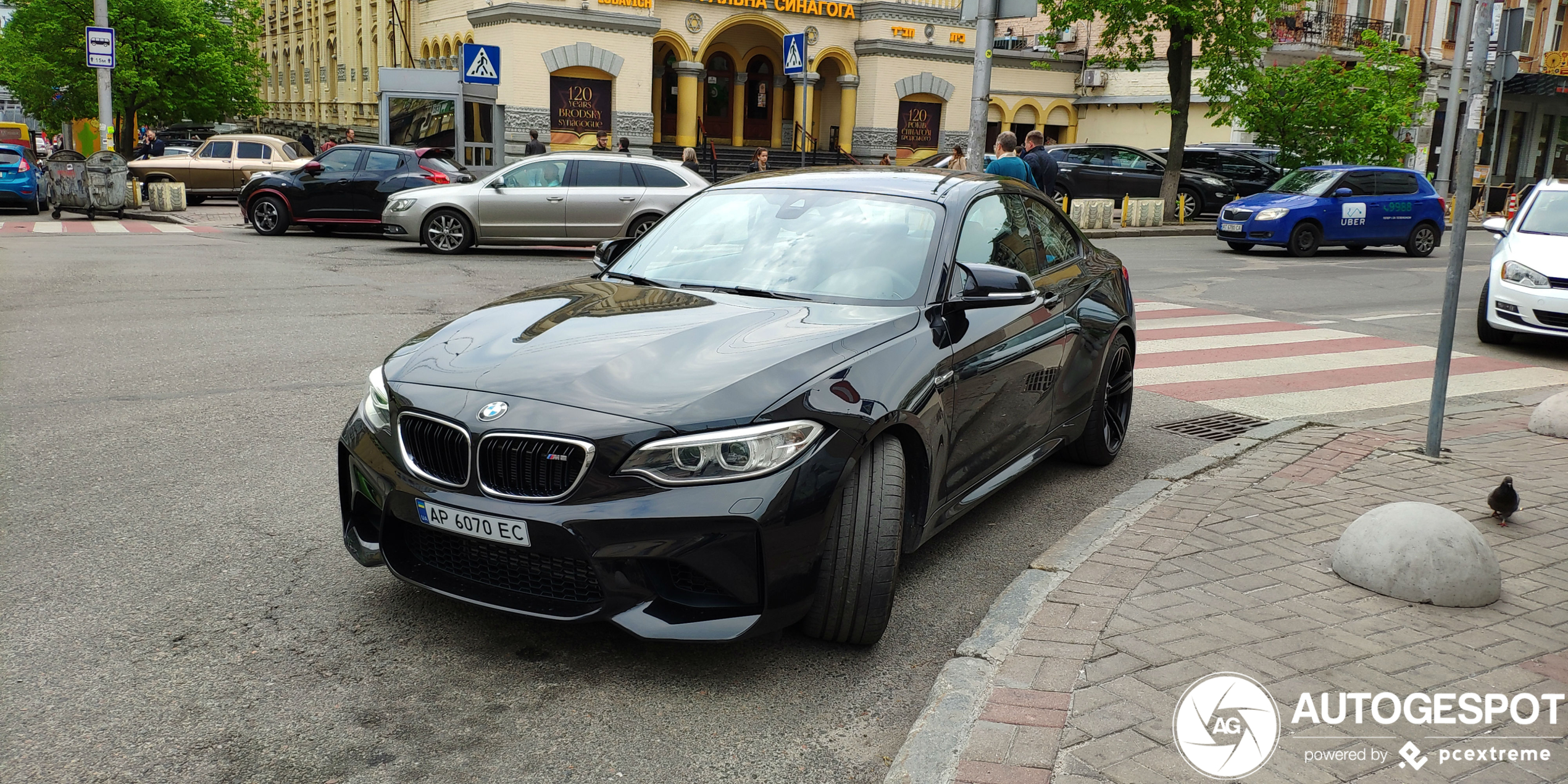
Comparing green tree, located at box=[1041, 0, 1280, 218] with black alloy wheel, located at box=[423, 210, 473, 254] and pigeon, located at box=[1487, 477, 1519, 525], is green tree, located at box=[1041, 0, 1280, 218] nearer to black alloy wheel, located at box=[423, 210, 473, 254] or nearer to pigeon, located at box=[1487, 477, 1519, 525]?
black alloy wheel, located at box=[423, 210, 473, 254]

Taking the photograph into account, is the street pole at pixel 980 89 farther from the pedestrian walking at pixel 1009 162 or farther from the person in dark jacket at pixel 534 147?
the person in dark jacket at pixel 534 147

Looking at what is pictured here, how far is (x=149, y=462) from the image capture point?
19.0ft

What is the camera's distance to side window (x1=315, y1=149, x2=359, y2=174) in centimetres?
1959

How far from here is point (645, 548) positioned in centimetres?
338

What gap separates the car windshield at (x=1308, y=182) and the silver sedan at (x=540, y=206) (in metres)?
11.1

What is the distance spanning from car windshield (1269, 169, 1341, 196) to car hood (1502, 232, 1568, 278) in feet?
32.5

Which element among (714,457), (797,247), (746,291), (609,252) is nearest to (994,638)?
(714,457)

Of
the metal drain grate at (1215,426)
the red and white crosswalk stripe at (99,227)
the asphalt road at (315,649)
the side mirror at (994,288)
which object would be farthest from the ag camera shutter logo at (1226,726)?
the red and white crosswalk stripe at (99,227)

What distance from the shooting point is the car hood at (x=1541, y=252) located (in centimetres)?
1080

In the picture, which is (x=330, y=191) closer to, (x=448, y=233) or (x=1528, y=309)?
(x=448, y=233)

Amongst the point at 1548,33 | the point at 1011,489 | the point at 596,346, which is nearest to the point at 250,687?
the point at 596,346

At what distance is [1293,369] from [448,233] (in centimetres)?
1168

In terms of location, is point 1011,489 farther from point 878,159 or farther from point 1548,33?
point 1548,33

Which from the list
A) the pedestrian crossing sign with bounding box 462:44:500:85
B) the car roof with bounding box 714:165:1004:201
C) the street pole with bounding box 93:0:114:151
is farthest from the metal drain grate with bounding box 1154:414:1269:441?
the street pole with bounding box 93:0:114:151
